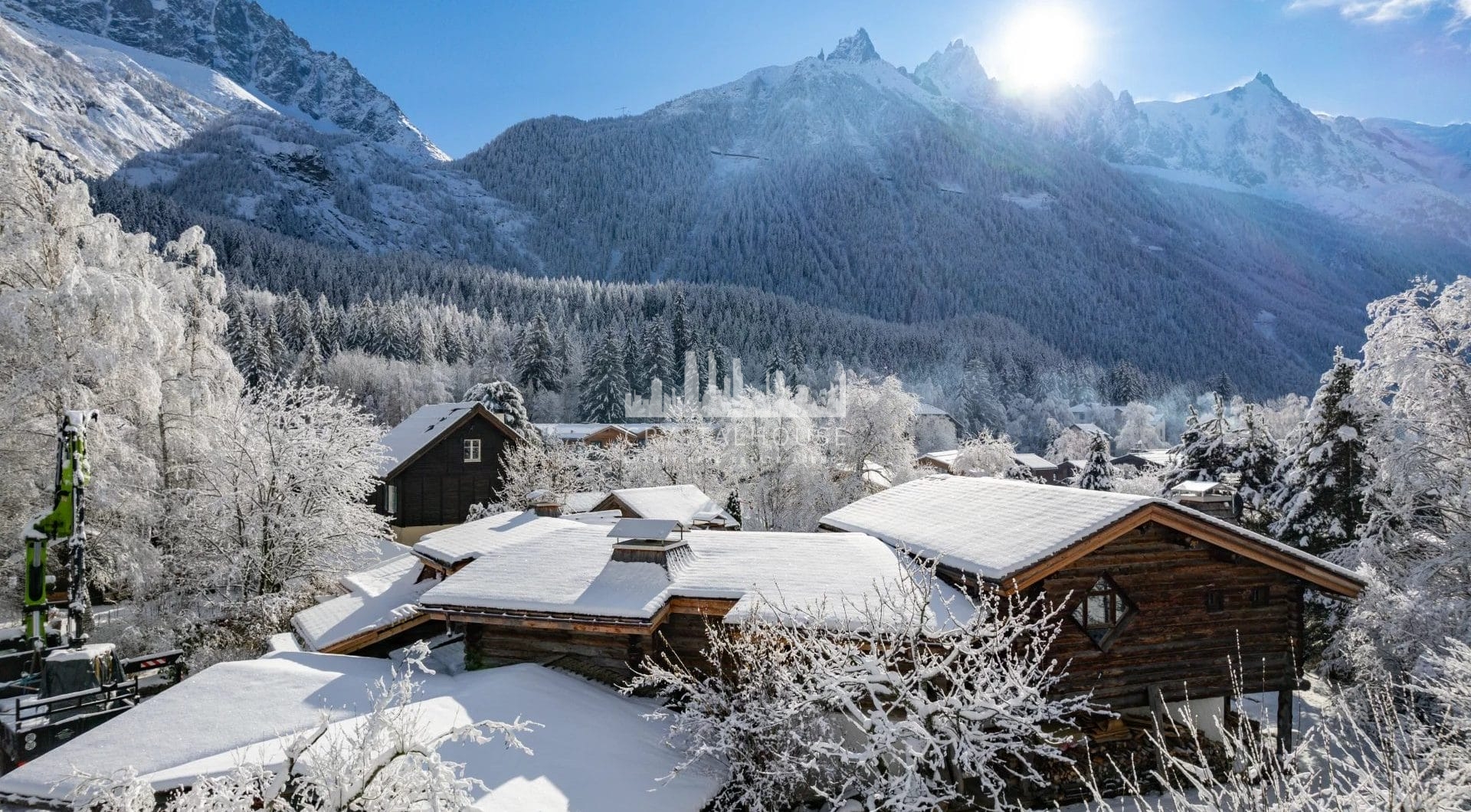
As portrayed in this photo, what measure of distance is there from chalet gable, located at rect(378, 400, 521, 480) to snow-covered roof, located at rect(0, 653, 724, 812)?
23244mm

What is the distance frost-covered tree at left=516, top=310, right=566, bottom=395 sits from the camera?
8119 centimetres

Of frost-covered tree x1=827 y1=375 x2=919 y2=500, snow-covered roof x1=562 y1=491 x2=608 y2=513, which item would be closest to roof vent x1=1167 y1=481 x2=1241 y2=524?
frost-covered tree x1=827 y1=375 x2=919 y2=500

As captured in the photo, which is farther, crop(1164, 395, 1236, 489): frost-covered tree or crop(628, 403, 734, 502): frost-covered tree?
crop(628, 403, 734, 502): frost-covered tree

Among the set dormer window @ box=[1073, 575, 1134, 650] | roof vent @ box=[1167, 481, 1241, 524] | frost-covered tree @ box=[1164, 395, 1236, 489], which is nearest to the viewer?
dormer window @ box=[1073, 575, 1134, 650]

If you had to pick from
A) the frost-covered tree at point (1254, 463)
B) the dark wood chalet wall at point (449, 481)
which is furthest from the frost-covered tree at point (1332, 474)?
the dark wood chalet wall at point (449, 481)

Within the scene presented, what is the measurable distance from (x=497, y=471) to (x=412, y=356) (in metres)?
58.7

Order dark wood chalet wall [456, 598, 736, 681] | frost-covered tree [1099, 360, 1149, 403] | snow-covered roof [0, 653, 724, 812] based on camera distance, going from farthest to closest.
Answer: frost-covered tree [1099, 360, 1149, 403] < dark wood chalet wall [456, 598, 736, 681] < snow-covered roof [0, 653, 724, 812]

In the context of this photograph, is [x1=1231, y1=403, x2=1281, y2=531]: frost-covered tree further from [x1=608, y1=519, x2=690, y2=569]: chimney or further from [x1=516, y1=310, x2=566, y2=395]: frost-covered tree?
[x1=516, y1=310, x2=566, y2=395]: frost-covered tree

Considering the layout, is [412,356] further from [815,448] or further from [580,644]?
[580,644]

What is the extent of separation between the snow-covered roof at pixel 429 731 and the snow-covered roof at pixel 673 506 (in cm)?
1339

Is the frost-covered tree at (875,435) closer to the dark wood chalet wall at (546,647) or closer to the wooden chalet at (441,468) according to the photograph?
the wooden chalet at (441,468)

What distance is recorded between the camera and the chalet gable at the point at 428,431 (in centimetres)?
3503

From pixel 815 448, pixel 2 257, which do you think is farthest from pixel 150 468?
pixel 815 448

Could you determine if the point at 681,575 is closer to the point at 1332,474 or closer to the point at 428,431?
the point at 1332,474
